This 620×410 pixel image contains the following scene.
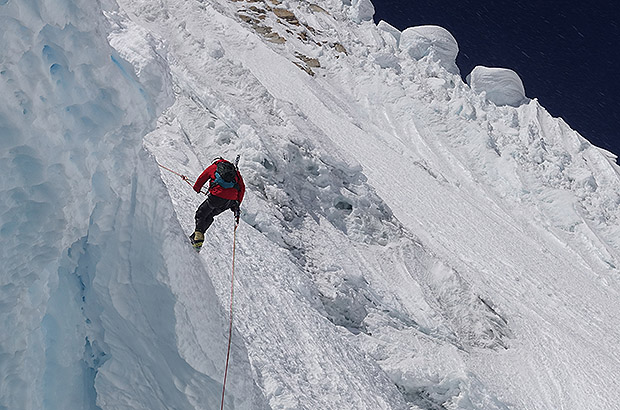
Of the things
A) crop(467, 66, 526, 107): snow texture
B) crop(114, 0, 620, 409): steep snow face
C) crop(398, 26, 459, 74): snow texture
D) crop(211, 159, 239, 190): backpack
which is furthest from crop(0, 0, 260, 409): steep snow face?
crop(398, 26, 459, 74): snow texture

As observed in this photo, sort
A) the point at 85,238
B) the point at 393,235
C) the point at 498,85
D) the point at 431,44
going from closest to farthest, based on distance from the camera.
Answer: the point at 85,238 → the point at 393,235 → the point at 498,85 → the point at 431,44

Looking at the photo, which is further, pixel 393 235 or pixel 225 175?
pixel 393 235

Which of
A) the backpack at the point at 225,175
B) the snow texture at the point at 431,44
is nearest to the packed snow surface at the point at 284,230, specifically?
the backpack at the point at 225,175

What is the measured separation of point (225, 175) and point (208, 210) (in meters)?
0.47

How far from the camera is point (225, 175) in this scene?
22.7 ft

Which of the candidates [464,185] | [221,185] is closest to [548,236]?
[464,185]

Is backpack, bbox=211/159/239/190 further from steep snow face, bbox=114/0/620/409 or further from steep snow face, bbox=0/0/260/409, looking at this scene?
steep snow face, bbox=0/0/260/409

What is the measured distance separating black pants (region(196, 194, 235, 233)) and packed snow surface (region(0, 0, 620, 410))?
991 millimetres

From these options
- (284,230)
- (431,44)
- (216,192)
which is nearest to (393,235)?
(284,230)

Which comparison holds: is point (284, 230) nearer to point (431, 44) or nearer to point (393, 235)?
point (393, 235)

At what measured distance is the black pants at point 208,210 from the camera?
6887 mm

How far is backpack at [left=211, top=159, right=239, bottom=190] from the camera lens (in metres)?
6.92

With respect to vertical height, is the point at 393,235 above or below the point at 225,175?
below

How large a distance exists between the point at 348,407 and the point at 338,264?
457cm
